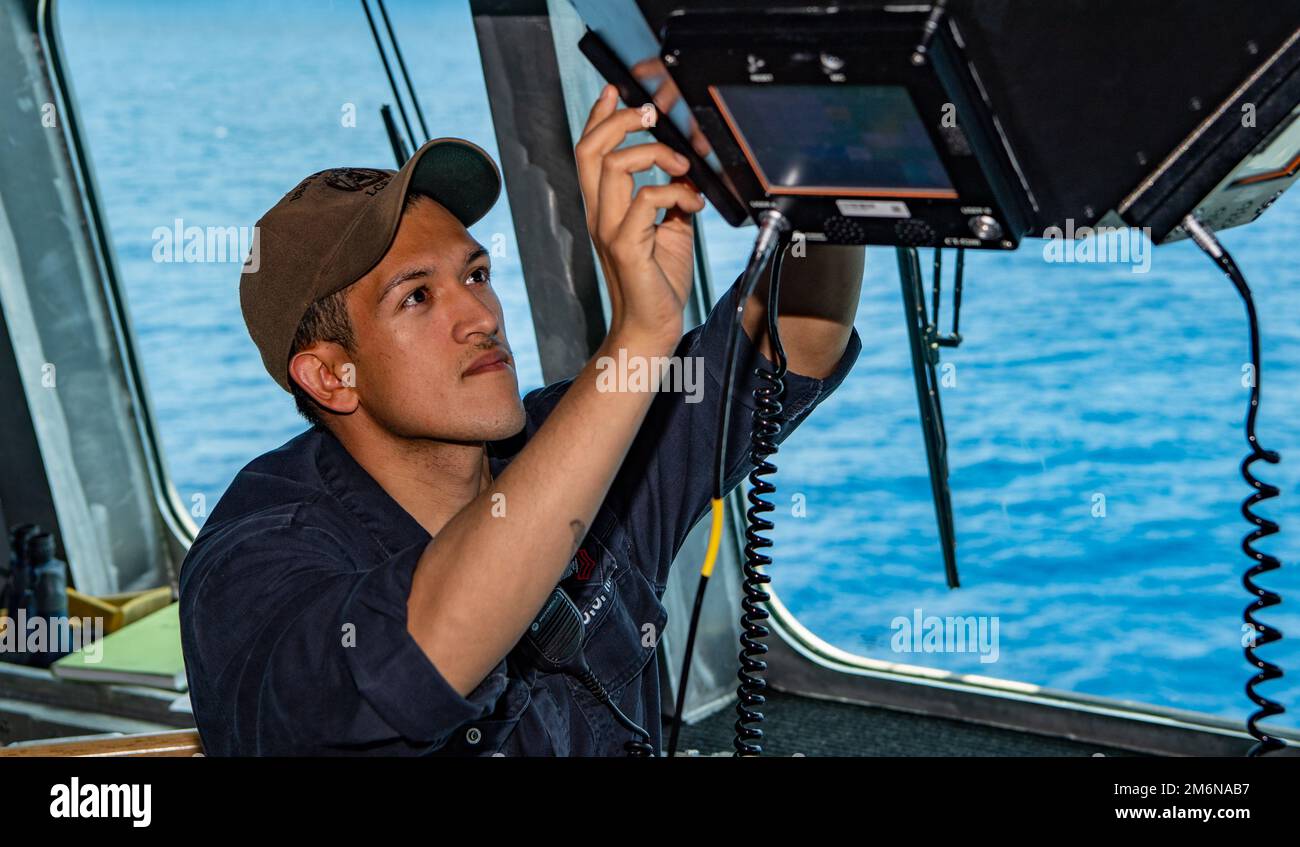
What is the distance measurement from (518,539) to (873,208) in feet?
1.27

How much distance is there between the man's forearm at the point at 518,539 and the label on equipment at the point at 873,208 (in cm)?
23

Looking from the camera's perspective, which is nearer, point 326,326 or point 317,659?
point 317,659

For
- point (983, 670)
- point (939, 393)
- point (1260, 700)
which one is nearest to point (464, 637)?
point (1260, 700)

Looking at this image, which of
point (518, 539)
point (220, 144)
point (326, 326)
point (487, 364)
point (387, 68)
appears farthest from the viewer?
point (220, 144)

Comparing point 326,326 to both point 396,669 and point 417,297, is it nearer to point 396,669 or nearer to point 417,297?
point 417,297

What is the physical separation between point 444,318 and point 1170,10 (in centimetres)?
85

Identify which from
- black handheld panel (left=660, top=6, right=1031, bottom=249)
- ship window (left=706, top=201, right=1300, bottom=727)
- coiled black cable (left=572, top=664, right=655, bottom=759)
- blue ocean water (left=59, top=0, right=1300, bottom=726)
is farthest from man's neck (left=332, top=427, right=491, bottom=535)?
ship window (left=706, top=201, right=1300, bottom=727)

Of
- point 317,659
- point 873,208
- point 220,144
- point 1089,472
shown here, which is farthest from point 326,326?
point 220,144

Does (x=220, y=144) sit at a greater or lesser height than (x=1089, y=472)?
greater

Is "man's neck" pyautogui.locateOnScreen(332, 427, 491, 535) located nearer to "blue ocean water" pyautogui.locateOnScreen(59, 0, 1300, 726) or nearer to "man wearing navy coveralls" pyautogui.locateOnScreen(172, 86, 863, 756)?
"man wearing navy coveralls" pyautogui.locateOnScreen(172, 86, 863, 756)

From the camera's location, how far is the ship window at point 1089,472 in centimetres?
370

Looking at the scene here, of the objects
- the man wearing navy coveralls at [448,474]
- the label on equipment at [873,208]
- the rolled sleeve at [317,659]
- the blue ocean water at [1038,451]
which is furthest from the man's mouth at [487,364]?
the blue ocean water at [1038,451]

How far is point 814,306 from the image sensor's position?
4.88 ft
